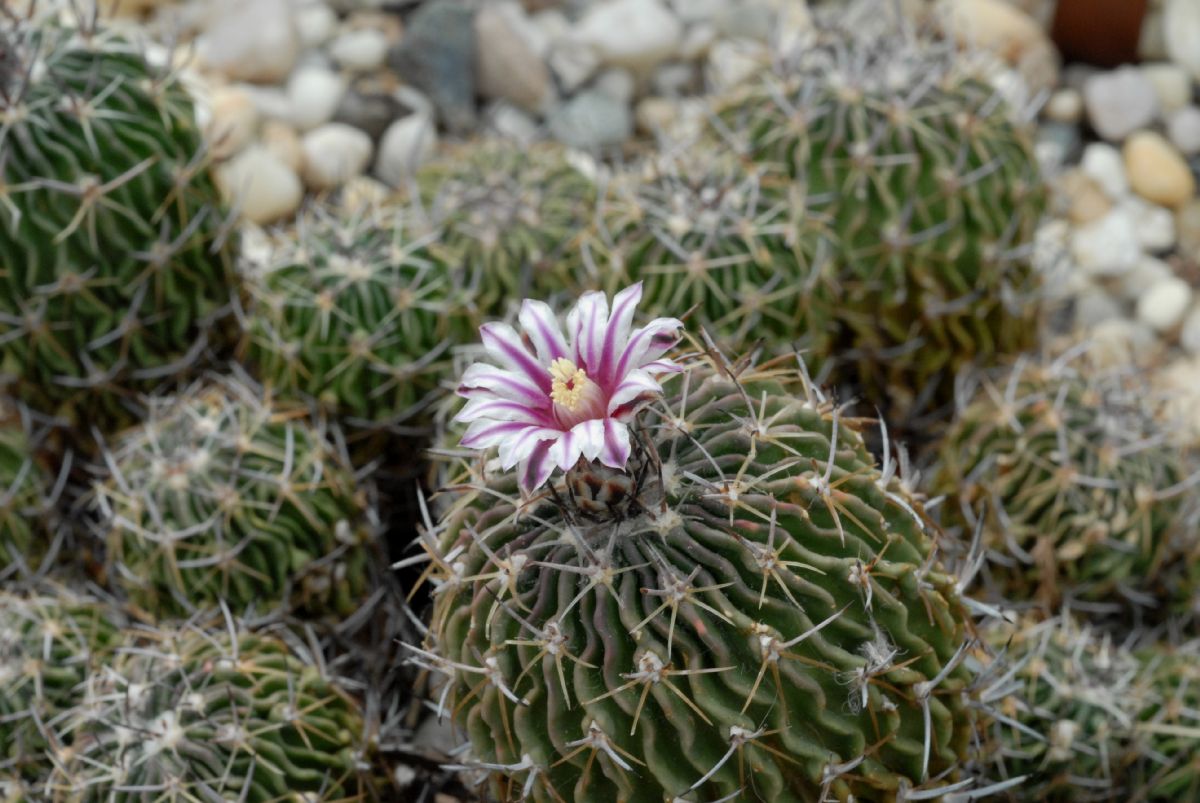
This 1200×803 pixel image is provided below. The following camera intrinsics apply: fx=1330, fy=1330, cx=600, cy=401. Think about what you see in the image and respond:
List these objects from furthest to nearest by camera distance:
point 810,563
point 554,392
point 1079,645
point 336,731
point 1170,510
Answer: point 1170,510 < point 1079,645 < point 336,731 < point 810,563 < point 554,392

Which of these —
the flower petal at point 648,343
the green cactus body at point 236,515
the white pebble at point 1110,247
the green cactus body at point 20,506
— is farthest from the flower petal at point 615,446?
the white pebble at point 1110,247

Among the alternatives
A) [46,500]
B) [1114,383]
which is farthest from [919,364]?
[46,500]

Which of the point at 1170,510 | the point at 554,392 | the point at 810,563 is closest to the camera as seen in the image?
the point at 554,392

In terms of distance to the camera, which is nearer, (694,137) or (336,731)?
(336,731)

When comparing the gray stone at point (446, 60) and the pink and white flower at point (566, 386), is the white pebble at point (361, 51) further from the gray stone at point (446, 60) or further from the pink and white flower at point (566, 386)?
the pink and white flower at point (566, 386)

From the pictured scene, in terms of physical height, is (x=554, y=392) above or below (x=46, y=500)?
above

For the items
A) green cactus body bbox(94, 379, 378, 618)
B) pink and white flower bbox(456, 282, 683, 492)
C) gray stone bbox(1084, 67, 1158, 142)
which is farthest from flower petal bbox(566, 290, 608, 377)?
gray stone bbox(1084, 67, 1158, 142)

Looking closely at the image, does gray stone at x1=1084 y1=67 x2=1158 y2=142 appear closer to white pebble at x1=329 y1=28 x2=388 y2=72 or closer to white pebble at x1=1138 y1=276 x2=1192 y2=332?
white pebble at x1=1138 y1=276 x2=1192 y2=332

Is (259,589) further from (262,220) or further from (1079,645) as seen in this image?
(262,220)

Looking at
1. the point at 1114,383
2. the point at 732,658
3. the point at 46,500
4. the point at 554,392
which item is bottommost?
the point at 46,500
